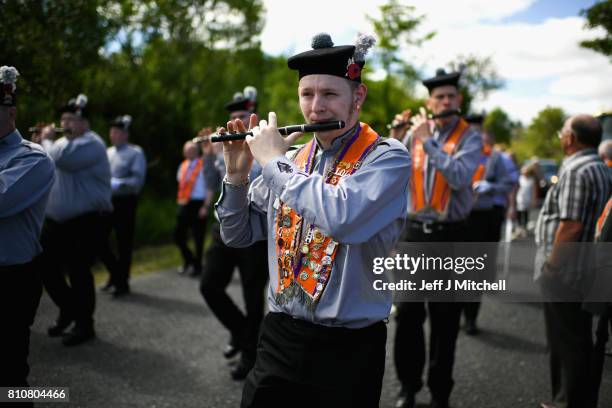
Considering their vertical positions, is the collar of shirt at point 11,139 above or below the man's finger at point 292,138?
below

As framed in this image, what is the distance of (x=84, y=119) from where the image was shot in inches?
207

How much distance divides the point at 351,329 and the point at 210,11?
63.3 ft

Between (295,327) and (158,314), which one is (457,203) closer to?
(295,327)

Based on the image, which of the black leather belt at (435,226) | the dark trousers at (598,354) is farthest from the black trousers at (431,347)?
the dark trousers at (598,354)

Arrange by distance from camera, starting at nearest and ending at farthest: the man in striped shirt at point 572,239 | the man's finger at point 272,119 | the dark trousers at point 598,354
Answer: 1. the man's finger at point 272,119
2. the man in striped shirt at point 572,239
3. the dark trousers at point 598,354

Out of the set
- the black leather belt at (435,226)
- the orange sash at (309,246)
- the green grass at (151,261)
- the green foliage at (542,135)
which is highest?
the green foliage at (542,135)

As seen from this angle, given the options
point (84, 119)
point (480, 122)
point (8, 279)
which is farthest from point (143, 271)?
point (480, 122)

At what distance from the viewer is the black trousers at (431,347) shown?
141 inches

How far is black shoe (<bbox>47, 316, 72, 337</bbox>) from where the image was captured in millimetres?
5012

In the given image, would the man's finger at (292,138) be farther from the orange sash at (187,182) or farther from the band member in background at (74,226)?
the orange sash at (187,182)

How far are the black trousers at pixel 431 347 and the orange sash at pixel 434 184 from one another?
0.75 meters

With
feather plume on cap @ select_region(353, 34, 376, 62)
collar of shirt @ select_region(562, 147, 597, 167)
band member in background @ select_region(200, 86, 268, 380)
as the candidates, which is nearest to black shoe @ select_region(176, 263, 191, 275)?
band member in background @ select_region(200, 86, 268, 380)

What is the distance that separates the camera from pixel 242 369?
4121 mm

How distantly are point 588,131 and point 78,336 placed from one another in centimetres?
489
